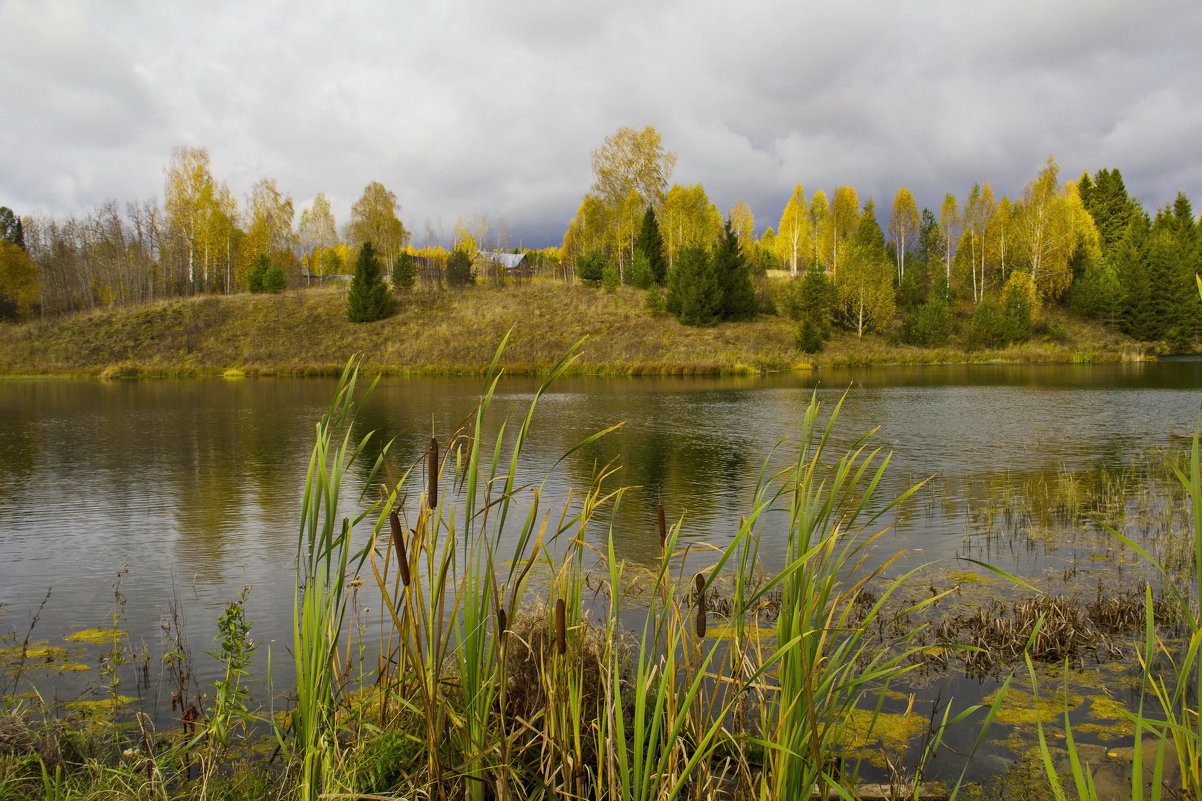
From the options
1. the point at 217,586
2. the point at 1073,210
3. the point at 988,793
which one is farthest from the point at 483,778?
the point at 1073,210

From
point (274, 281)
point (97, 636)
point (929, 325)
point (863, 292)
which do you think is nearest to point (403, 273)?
point (274, 281)

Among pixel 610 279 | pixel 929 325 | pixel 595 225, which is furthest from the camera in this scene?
pixel 595 225

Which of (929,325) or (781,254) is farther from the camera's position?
(781,254)

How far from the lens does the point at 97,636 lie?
5285 millimetres

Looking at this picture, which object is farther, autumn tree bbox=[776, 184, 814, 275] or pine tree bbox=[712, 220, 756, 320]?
autumn tree bbox=[776, 184, 814, 275]

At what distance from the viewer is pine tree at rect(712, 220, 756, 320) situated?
4509 centimetres

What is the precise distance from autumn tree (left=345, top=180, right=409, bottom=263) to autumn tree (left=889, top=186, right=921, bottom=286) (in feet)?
134

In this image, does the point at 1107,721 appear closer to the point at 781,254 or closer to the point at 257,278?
the point at 257,278

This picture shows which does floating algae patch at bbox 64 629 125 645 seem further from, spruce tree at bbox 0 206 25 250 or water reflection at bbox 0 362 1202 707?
spruce tree at bbox 0 206 25 250

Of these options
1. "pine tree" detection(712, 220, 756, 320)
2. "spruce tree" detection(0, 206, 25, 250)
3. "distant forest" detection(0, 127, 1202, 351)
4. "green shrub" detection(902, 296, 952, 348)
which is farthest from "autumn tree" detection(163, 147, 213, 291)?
"green shrub" detection(902, 296, 952, 348)

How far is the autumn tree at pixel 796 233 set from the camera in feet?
217

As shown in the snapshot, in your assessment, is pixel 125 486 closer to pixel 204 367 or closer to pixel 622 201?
pixel 204 367

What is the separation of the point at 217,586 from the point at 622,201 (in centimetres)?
5154

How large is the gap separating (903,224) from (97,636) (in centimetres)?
6870
